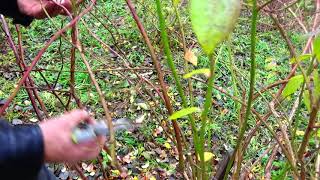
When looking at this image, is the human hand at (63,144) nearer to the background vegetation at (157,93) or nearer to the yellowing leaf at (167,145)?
the background vegetation at (157,93)

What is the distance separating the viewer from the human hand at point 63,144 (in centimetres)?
73

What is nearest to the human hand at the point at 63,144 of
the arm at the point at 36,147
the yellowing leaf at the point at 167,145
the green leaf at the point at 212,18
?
the arm at the point at 36,147

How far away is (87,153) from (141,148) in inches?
60.5

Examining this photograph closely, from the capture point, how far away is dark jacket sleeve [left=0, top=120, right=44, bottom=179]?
2.34 feet

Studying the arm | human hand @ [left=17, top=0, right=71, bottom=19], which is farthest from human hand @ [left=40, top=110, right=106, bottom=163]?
human hand @ [left=17, top=0, right=71, bottom=19]

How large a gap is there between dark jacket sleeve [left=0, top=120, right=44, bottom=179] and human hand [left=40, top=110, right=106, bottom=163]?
0.01 m

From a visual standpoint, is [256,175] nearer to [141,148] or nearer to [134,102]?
[141,148]

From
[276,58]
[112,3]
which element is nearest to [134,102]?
[276,58]

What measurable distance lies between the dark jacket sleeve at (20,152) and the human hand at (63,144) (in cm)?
1

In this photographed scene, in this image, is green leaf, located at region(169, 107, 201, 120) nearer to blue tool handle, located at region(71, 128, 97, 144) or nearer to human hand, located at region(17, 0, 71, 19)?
blue tool handle, located at region(71, 128, 97, 144)

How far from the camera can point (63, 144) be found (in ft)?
2.40

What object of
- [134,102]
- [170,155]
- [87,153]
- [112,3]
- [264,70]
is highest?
[112,3]

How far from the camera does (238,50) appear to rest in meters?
3.42

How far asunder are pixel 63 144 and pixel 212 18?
369mm
